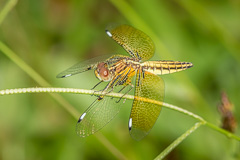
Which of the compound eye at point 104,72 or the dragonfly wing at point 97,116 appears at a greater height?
the compound eye at point 104,72

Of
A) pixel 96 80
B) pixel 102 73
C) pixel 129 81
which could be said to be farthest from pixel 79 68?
pixel 96 80

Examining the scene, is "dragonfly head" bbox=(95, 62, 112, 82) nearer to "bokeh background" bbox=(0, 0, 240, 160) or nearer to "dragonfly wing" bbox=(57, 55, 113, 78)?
"dragonfly wing" bbox=(57, 55, 113, 78)

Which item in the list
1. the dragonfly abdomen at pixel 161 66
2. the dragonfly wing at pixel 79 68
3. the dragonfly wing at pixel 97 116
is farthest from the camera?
the dragonfly abdomen at pixel 161 66

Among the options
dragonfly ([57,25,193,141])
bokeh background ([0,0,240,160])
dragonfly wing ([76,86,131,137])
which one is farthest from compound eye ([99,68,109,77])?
bokeh background ([0,0,240,160])

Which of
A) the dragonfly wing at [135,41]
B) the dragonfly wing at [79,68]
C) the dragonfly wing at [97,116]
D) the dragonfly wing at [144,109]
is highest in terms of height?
the dragonfly wing at [79,68]

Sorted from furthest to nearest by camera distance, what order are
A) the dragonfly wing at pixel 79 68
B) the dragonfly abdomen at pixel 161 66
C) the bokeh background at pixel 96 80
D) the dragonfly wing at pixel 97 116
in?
the bokeh background at pixel 96 80
the dragonfly abdomen at pixel 161 66
the dragonfly wing at pixel 79 68
the dragonfly wing at pixel 97 116

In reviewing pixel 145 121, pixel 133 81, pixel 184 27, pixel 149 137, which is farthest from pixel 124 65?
pixel 184 27

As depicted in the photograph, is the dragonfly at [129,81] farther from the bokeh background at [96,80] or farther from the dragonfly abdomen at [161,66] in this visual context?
the bokeh background at [96,80]

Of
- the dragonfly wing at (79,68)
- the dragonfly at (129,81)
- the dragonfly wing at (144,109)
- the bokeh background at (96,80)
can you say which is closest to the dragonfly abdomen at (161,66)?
the dragonfly at (129,81)
